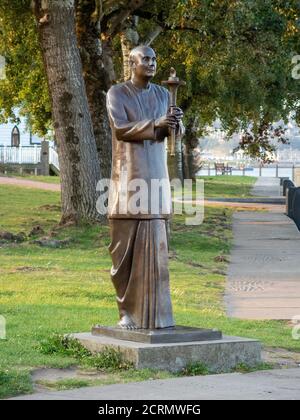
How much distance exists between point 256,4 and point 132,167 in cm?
1568

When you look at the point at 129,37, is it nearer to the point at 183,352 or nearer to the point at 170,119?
the point at 170,119

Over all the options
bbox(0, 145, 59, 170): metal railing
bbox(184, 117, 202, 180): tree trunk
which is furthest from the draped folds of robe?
bbox(0, 145, 59, 170): metal railing

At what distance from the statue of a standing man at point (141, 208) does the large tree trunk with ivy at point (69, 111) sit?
12.1 metres

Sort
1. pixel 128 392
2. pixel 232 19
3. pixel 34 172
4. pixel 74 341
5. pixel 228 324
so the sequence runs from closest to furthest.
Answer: pixel 128 392, pixel 74 341, pixel 228 324, pixel 232 19, pixel 34 172

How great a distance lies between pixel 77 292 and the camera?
46.9 feet

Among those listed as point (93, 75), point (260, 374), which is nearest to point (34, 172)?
point (93, 75)

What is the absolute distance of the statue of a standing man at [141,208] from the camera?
946cm

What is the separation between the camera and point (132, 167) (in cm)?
950

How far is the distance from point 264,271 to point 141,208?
9.07 m

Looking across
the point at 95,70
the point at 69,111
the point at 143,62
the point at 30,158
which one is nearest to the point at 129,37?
the point at 95,70

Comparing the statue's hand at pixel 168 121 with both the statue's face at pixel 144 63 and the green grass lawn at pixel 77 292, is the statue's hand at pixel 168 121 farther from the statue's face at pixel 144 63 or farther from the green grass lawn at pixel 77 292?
the green grass lawn at pixel 77 292

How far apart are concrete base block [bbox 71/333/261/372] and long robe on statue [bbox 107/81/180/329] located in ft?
1.19

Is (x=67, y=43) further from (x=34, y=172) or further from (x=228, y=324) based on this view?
(x=34, y=172)

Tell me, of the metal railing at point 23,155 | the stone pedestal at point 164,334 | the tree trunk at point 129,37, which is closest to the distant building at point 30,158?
the metal railing at point 23,155
